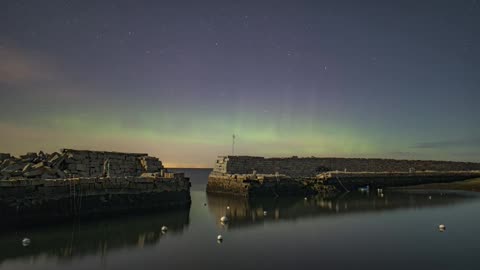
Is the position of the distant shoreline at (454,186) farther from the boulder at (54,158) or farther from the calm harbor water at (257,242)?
the boulder at (54,158)

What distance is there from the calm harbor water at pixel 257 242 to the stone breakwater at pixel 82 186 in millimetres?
1309

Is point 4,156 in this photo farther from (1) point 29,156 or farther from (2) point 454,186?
(2) point 454,186

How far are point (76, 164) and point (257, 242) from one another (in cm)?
1360

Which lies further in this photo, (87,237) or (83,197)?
(83,197)

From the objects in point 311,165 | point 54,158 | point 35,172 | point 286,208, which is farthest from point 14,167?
point 311,165

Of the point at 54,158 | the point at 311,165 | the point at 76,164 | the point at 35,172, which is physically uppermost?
the point at 54,158

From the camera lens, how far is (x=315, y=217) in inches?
790

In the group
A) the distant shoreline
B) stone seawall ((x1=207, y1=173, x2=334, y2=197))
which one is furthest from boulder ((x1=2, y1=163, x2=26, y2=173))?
the distant shoreline

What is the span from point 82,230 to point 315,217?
471 inches

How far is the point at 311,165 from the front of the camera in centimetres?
4150

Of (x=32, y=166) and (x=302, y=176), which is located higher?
(x=32, y=166)

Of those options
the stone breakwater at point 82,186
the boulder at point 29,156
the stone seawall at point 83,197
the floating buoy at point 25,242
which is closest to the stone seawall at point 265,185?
the stone breakwater at point 82,186

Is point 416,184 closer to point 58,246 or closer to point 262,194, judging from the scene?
point 262,194

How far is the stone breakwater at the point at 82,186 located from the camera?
51.1 feet
